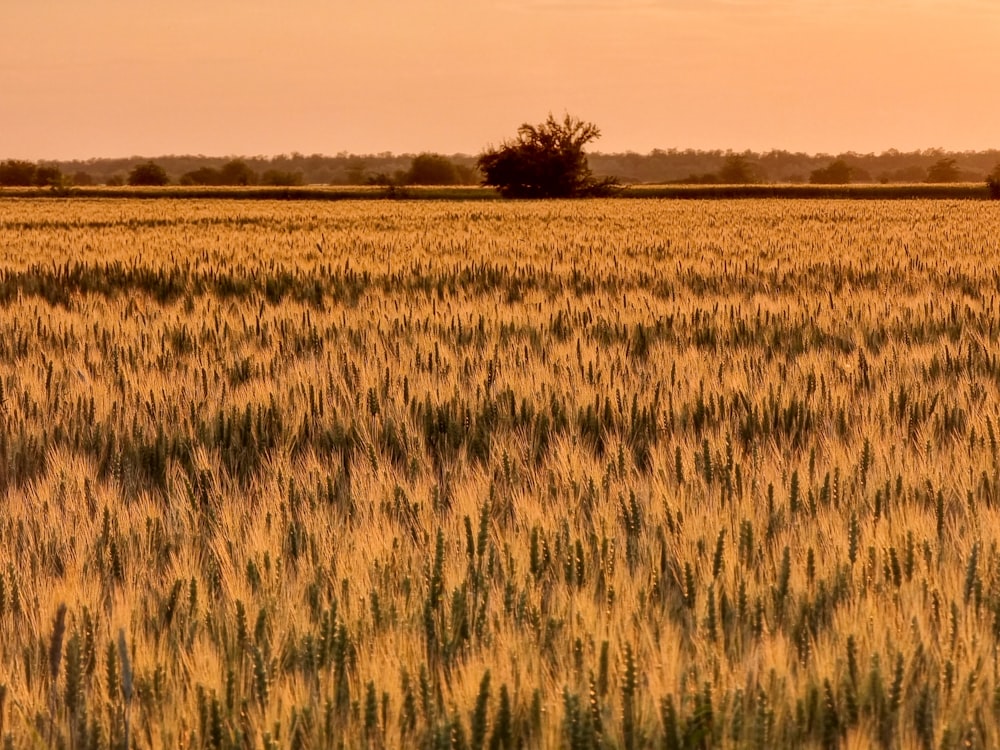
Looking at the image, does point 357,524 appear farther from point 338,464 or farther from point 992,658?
point 992,658

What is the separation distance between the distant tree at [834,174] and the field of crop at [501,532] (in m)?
116

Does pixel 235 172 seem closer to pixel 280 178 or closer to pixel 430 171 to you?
pixel 280 178

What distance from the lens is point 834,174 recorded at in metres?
121

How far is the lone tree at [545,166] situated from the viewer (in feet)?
172

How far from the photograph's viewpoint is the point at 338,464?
316 centimetres

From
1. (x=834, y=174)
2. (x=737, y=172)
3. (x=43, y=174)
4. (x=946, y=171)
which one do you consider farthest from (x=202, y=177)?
(x=946, y=171)

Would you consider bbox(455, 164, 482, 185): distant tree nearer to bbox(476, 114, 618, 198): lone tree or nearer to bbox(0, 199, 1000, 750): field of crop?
bbox(476, 114, 618, 198): lone tree

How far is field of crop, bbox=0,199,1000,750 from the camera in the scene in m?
1.58

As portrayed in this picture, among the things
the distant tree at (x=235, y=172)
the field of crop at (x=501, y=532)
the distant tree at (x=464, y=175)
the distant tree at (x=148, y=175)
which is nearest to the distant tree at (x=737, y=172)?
the distant tree at (x=464, y=175)

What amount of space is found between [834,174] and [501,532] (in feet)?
412

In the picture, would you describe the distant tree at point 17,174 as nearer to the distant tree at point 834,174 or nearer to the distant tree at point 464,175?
the distant tree at point 464,175

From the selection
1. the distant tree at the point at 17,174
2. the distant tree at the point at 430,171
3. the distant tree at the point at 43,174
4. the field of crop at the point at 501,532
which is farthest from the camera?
the distant tree at the point at 430,171

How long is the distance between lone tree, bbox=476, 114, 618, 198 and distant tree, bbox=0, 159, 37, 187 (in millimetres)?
62554

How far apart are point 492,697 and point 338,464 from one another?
66.9 inches
